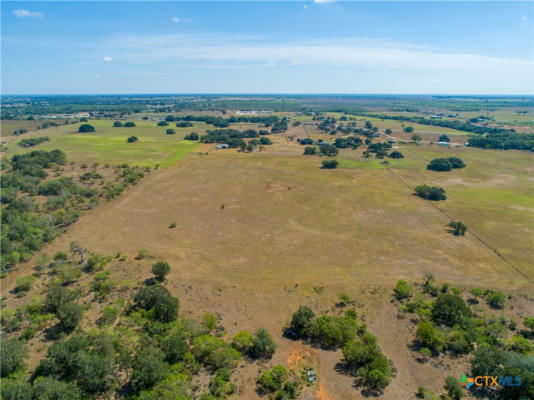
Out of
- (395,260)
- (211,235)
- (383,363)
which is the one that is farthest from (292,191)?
(383,363)

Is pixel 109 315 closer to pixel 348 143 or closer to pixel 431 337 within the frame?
pixel 431 337

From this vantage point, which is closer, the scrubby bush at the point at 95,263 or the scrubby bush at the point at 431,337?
the scrubby bush at the point at 431,337

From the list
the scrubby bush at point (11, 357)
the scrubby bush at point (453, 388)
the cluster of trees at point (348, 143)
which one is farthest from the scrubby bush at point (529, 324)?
the cluster of trees at point (348, 143)

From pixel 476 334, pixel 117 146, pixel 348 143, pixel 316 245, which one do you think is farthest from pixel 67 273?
pixel 348 143

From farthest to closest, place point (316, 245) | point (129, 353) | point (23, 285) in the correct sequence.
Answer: point (316, 245) → point (23, 285) → point (129, 353)

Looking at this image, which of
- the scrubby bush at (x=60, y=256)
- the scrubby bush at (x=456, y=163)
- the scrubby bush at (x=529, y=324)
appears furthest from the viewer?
the scrubby bush at (x=456, y=163)

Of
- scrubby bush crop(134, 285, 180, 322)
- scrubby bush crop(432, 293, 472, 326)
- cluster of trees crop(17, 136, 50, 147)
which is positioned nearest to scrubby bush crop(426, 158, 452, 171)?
scrubby bush crop(432, 293, 472, 326)

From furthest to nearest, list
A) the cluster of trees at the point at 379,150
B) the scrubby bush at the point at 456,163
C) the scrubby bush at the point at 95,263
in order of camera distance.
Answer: the cluster of trees at the point at 379,150
the scrubby bush at the point at 456,163
the scrubby bush at the point at 95,263

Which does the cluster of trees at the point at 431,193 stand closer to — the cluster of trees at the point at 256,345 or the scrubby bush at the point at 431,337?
the scrubby bush at the point at 431,337
